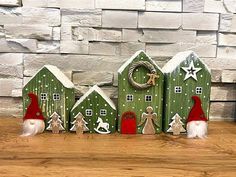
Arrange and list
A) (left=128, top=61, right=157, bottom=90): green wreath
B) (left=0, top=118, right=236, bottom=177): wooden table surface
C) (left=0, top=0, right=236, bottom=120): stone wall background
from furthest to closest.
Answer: (left=0, top=0, right=236, bottom=120): stone wall background → (left=128, top=61, right=157, bottom=90): green wreath → (left=0, top=118, right=236, bottom=177): wooden table surface

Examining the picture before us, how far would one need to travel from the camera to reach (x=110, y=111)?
0.90 m

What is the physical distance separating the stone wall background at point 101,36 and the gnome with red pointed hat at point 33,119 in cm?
20

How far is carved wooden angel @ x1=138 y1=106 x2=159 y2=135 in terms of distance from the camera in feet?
2.96

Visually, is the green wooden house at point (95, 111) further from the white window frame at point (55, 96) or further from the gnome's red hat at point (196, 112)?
the gnome's red hat at point (196, 112)

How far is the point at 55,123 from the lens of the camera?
35.5 inches

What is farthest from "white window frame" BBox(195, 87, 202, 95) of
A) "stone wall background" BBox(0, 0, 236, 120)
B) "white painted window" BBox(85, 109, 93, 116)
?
"white painted window" BBox(85, 109, 93, 116)

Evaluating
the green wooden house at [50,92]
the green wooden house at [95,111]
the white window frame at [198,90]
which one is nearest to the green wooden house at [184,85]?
the white window frame at [198,90]

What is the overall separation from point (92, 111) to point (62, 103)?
0.09 metres

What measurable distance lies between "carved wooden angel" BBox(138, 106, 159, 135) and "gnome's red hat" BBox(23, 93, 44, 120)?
293 mm

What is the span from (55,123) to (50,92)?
9 centimetres

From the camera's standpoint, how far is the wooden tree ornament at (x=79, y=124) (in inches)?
35.2

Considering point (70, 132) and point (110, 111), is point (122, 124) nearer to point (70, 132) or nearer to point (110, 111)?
point (110, 111)

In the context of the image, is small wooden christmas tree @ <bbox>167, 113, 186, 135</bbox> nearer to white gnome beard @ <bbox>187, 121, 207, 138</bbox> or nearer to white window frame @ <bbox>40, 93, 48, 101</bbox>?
white gnome beard @ <bbox>187, 121, 207, 138</bbox>

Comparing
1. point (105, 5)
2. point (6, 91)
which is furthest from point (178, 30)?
point (6, 91)
